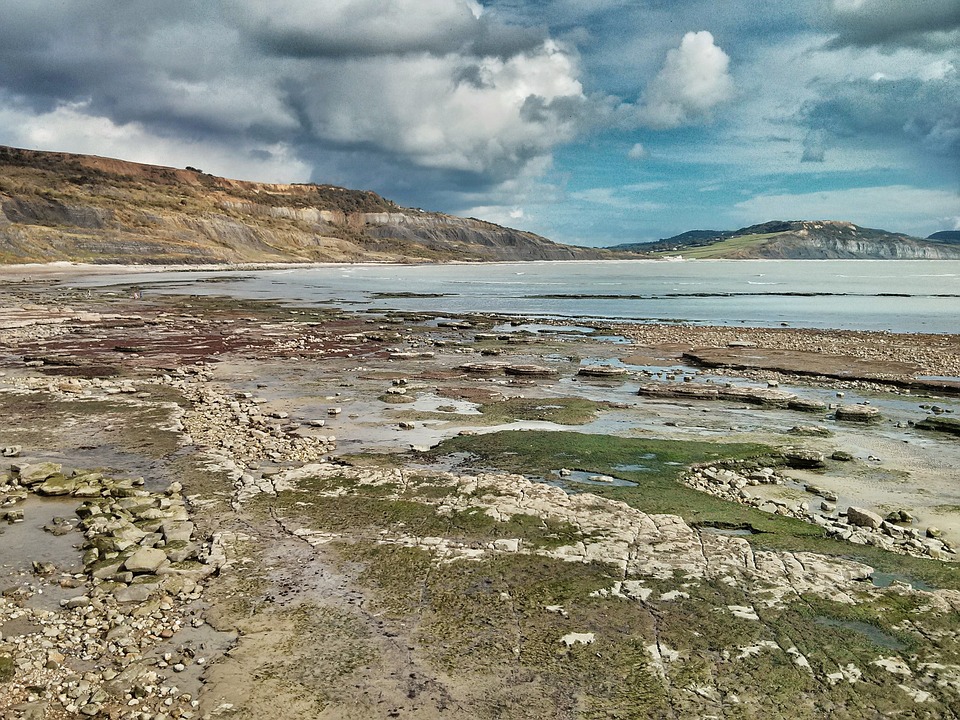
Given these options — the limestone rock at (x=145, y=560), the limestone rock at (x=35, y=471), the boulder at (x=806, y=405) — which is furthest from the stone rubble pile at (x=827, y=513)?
the limestone rock at (x=35, y=471)

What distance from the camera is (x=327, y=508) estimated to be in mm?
11398

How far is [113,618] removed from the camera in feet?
25.3

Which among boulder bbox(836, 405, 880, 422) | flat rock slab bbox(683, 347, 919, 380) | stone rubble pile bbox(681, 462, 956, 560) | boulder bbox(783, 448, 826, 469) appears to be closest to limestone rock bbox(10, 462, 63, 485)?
stone rubble pile bbox(681, 462, 956, 560)

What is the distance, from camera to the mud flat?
673cm

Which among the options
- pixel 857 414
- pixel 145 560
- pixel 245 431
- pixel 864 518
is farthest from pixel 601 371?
pixel 145 560

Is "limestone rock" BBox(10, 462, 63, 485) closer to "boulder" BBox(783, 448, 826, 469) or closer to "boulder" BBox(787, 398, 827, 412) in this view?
"boulder" BBox(783, 448, 826, 469)

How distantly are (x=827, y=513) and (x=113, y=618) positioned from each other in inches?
437

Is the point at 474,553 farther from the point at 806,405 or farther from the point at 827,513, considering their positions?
the point at 806,405

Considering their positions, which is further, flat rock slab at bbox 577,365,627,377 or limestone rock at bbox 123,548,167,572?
flat rock slab at bbox 577,365,627,377

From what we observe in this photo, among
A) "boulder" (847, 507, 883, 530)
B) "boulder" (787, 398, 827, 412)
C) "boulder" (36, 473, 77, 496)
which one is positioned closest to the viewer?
"boulder" (847, 507, 883, 530)

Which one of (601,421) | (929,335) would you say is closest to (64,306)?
(601,421)

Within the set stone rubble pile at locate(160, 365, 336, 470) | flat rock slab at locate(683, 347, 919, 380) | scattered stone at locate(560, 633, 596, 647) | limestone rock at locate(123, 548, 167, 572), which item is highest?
flat rock slab at locate(683, 347, 919, 380)

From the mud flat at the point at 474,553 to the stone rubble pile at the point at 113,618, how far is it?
4 centimetres

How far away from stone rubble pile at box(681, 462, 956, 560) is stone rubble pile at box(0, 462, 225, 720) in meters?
9.17
